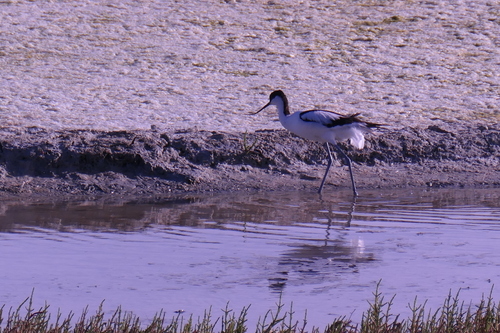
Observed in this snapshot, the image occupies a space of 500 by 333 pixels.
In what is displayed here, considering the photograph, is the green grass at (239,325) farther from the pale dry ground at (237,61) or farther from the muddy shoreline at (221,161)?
the pale dry ground at (237,61)

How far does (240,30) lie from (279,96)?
528cm

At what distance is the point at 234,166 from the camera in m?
10.6

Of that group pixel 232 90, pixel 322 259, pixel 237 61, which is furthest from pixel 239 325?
pixel 237 61

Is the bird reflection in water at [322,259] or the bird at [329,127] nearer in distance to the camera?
the bird reflection in water at [322,259]

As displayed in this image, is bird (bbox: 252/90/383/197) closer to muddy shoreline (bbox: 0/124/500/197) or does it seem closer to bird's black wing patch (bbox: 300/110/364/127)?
bird's black wing patch (bbox: 300/110/364/127)

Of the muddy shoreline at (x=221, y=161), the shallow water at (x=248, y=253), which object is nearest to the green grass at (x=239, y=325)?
the shallow water at (x=248, y=253)

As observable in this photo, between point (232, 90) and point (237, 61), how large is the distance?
5.25 ft

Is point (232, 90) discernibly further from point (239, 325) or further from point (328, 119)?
point (239, 325)

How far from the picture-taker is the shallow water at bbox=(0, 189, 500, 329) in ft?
17.5

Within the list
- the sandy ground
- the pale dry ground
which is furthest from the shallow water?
the pale dry ground

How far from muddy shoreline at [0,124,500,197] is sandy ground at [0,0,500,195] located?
20 mm

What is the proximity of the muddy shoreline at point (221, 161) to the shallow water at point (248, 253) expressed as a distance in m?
0.64

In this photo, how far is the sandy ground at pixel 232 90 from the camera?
33.7 feet

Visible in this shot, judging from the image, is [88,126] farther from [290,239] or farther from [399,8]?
[399,8]
